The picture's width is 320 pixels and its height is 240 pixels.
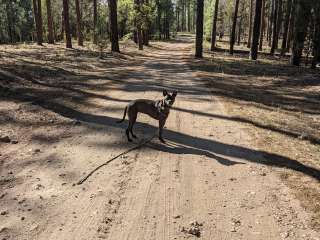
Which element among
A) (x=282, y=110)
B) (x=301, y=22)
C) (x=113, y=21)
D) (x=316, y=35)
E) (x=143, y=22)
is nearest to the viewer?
(x=282, y=110)

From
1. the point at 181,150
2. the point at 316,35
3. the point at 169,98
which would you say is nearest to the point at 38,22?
the point at 316,35

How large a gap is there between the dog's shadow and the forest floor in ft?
0.08

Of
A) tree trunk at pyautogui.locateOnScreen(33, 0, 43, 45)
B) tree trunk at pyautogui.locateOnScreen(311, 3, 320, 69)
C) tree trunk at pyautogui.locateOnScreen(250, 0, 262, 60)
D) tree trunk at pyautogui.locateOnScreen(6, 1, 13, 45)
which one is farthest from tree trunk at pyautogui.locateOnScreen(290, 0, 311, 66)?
tree trunk at pyautogui.locateOnScreen(6, 1, 13, 45)

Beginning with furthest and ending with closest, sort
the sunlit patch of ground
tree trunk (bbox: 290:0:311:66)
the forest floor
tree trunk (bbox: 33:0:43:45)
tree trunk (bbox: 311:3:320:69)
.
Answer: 1. tree trunk (bbox: 33:0:43:45)
2. tree trunk (bbox: 290:0:311:66)
3. tree trunk (bbox: 311:3:320:69)
4. the sunlit patch of ground
5. the forest floor

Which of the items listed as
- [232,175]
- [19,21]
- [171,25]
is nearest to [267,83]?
[232,175]

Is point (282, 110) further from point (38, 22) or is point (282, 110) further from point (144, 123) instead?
point (38, 22)

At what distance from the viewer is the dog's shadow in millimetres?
7852

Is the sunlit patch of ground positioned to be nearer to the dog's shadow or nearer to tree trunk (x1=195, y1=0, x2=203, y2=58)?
the dog's shadow

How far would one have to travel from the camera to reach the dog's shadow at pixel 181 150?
7852mm

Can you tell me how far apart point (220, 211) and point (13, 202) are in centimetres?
337

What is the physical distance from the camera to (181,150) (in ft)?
27.4

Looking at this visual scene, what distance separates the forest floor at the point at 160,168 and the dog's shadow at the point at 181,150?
0.08 feet

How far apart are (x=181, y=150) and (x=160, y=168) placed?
1.18 m

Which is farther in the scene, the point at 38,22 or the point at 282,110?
the point at 38,22
